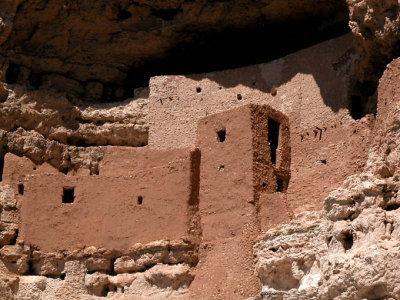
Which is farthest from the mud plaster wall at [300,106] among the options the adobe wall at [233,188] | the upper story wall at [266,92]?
the adobe wall at [233,188]

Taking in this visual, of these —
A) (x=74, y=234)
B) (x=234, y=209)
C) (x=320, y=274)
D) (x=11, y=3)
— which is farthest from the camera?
(x=11, y=3)

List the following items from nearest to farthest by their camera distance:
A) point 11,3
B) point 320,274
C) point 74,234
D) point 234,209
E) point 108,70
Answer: point 320,274 < point 234,209 < point 74,234 < point 11,3 < point 108,70

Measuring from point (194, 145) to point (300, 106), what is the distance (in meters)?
2.57

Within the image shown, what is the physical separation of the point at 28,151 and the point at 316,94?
265 inches

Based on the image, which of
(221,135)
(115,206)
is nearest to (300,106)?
(221,135)

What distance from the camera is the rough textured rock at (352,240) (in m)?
13.6

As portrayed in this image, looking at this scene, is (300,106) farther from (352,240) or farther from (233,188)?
(352,240)

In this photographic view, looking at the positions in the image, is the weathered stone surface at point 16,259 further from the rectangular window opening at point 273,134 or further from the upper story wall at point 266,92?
the rectangular window opening at point 273,134

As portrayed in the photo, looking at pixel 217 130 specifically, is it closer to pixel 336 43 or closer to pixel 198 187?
pixel 198 187

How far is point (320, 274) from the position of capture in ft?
50.1

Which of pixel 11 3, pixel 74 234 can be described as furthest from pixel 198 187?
pixel 11 3

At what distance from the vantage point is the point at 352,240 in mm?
14516

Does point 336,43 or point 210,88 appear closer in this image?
point 336,43

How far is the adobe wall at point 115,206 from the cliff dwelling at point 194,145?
3 cm
